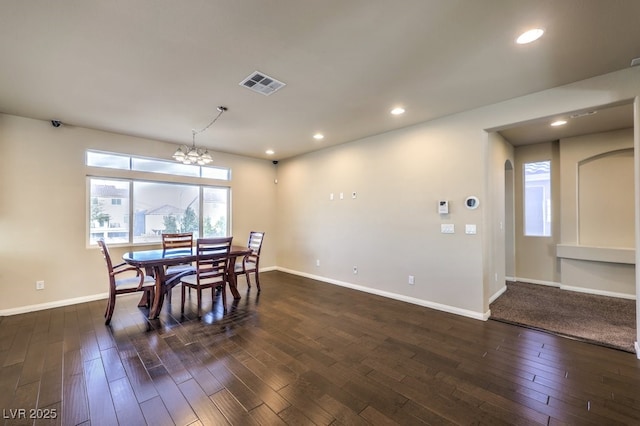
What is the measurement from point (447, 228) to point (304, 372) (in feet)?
8.72

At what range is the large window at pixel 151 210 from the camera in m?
A: 4.37

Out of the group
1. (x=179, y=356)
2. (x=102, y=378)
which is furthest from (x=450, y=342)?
(x=102, y=378)

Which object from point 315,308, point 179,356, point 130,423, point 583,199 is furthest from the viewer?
point 583,199

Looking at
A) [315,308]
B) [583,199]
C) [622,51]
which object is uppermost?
[622,51]

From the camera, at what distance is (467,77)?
266cm

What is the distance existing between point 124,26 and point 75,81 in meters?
1.34

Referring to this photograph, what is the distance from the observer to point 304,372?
2.25m

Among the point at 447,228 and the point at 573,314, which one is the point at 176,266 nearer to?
the point at 447,228

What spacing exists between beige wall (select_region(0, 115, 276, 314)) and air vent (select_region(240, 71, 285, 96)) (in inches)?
120

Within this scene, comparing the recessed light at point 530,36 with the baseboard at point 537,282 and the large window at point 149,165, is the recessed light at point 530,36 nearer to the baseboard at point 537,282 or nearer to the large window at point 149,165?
the baseboard at point 537,282

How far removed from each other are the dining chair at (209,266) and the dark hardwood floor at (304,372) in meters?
0.41

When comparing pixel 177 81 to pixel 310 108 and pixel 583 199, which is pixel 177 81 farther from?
pixel 583 199

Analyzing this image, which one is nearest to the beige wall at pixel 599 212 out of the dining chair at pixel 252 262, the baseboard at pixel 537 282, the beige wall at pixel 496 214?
the baseboard at pixel 537 282

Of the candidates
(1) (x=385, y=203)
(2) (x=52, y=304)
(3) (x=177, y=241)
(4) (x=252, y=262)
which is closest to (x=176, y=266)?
(3) (x=177, y=241)
